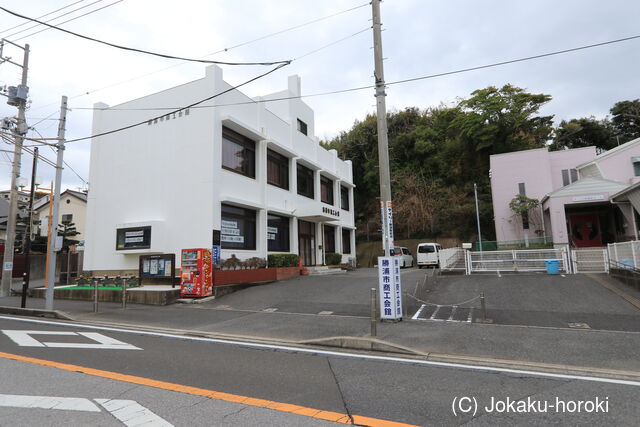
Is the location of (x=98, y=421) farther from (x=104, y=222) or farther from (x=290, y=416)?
(x=104, y=222)

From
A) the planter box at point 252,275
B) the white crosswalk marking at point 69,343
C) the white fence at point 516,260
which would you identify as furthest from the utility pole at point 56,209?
the white fence at point 516,260

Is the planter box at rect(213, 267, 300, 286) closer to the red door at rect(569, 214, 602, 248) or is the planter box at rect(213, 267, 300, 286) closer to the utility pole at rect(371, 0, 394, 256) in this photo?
the utility pole at rect(371, 0, 394, 256)

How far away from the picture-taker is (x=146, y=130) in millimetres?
18812

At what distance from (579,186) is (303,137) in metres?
A: 17.2

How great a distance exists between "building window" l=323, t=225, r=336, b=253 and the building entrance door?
230cm

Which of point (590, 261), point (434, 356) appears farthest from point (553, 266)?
point (434, 356)

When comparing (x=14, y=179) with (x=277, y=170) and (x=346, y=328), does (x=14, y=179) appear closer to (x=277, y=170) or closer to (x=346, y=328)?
(x=277, y=170)

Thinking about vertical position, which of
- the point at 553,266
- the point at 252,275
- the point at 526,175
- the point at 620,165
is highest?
the point at 526,175

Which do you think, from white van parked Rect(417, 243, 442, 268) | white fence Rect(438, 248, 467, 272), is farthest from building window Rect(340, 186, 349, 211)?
white fence Rect(438, 248, 467, 272)

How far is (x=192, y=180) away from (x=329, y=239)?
1413cm

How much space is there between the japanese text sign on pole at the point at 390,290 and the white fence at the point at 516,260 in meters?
8.68


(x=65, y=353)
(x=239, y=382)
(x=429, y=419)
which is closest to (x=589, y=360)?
(x=429, y=419)

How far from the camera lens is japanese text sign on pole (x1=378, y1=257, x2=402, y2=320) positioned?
935 cm

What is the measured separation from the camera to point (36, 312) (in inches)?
477
